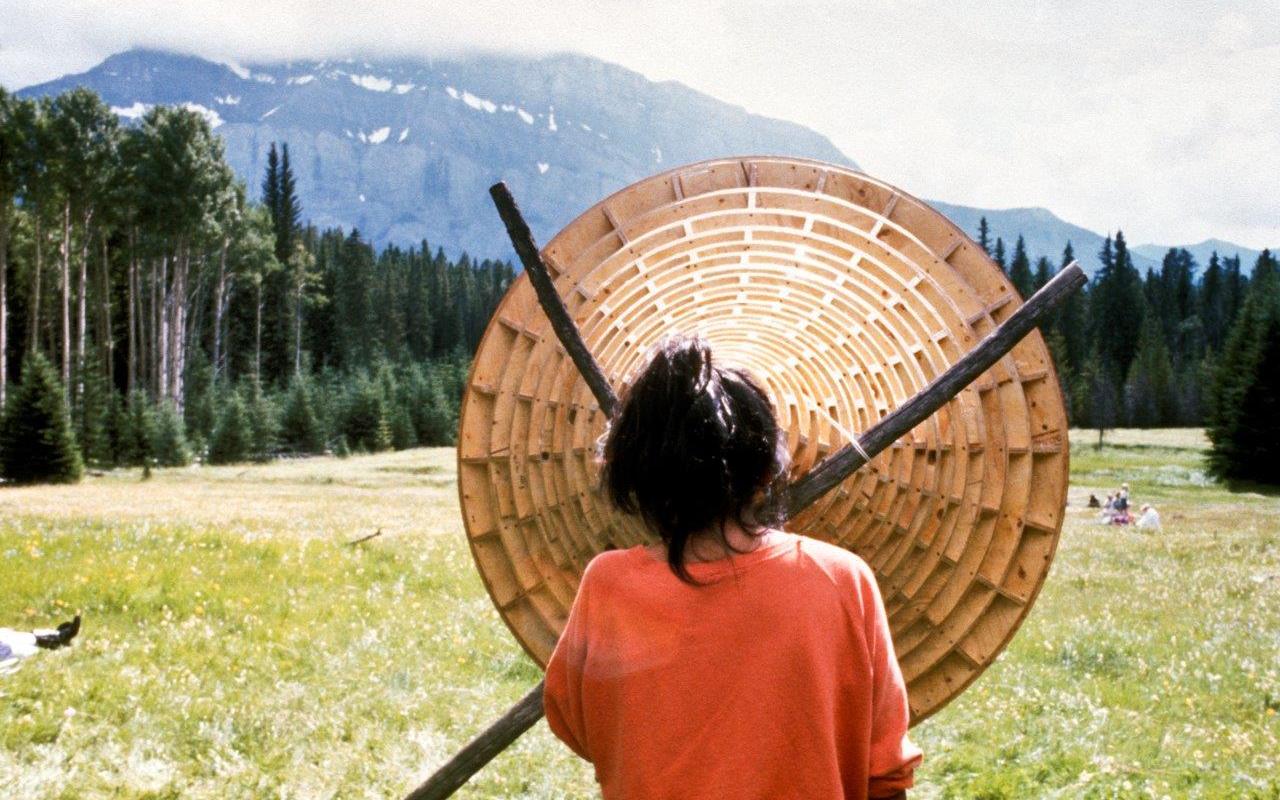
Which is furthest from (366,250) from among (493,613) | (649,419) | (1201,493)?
(649,419)

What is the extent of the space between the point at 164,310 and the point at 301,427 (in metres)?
10.3

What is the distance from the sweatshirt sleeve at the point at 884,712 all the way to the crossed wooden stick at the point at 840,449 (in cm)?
240

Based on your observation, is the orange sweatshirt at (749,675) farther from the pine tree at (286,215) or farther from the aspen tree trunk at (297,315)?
the pine tree at (286,215)

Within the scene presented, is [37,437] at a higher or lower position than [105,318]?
lower

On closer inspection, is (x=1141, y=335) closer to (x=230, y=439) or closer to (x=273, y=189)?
(x=273, y=189)

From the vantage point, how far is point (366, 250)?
108 meters

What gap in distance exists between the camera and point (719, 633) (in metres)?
2.67

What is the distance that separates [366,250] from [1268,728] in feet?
353

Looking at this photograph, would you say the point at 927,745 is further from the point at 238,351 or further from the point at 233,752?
the point at 238,351

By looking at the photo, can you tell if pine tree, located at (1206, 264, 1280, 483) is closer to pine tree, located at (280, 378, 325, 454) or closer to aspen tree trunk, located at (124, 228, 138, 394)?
pine tree, located at (280, 378, 325, 454)

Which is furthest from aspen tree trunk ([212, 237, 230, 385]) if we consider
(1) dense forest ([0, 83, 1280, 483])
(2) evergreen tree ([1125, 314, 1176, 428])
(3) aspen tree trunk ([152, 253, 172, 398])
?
(2) evergreen tree ([1125, 314, 1176, 428])

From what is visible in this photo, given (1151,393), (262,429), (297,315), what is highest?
(297,315)

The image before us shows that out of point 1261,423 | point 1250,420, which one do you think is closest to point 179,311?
point 1250,420

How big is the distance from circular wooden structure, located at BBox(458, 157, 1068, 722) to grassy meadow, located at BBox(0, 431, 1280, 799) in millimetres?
1863
